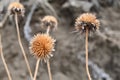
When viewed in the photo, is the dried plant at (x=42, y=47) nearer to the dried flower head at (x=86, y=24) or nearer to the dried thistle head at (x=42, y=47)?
the dried thistle head at (x=42, y=47)

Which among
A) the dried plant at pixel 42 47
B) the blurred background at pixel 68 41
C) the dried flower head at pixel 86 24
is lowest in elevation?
the dried plant at pixel 42 47

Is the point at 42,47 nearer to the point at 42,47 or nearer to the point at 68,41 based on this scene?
the point at 42,47

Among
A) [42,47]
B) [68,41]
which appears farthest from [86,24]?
[68,41]

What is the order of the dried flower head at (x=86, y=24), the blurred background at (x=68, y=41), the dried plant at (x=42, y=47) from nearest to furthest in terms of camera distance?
1. the dried plant at (x=42, y=47)
2. the dried flower head at (x=86, y=24)
3. the blurred background at (x=68, y=41)

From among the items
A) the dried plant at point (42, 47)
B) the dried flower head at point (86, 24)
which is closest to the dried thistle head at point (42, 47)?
the dried plant at point (42, 47)

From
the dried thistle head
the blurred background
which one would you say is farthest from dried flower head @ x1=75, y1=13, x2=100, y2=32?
the blurred background

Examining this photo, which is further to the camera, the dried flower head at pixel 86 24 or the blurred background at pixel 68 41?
the blurred background at pixel 68 41

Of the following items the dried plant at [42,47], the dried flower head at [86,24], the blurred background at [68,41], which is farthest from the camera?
the blurred background at [68,41]

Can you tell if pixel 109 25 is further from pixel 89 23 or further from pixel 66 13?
pixel 89 23
